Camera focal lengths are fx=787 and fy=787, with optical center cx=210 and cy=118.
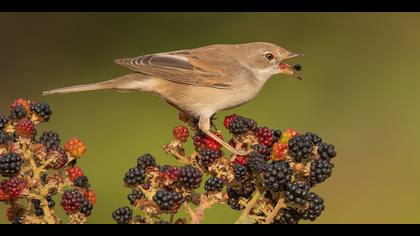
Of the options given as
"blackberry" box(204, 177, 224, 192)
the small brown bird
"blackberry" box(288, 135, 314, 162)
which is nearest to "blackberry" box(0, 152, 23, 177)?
"blackberry" box(204, 177, 224, 192)

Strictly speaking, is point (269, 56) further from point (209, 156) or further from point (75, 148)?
point (75, 148)

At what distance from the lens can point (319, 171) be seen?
301 cm

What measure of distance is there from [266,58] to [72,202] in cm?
253

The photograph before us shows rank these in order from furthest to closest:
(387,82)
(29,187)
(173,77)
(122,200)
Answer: (387,82), (122,200), (173,77), (29,187)

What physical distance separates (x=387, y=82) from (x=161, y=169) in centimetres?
559

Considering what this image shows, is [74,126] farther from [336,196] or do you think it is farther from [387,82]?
[387,82]

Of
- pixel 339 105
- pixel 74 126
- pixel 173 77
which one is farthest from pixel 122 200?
pixel 339 105

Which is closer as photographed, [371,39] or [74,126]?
[74,126]

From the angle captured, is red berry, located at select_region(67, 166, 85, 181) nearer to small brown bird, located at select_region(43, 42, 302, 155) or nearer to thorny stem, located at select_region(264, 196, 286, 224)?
thorny stem, located at select_region(264, 196, 286, 224)

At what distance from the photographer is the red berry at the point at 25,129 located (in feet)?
10.1

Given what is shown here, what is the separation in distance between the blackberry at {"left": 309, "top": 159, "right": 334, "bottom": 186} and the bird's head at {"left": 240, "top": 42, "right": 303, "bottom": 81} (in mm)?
2118

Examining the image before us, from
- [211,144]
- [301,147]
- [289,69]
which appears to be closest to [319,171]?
[301,147]

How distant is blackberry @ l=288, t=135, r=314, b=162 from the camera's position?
10.1 ft

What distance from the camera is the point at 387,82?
327 inches
